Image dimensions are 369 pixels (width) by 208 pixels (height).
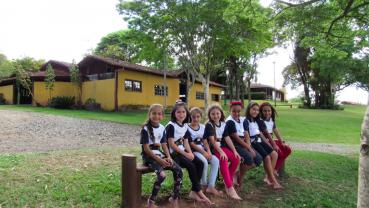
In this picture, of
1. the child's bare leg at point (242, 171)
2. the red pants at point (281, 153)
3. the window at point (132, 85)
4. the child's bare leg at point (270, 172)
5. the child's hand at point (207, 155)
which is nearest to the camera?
the child's hand at point (207, 155)

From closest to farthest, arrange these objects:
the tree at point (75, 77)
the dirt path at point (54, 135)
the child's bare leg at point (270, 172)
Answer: the child's bare leg at point (270, 172)
the dirt path at point (54, 135)
the tree at point (75, 77)

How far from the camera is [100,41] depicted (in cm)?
5494

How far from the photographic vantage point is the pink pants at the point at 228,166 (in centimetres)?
589

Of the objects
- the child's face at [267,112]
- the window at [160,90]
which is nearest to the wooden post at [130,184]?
the child's face at [267,112]

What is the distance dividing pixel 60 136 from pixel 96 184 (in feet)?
30.3

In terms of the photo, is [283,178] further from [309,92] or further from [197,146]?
[309,92]

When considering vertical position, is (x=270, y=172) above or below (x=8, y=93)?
below

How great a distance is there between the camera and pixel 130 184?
5117mm

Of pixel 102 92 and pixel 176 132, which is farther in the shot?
pixel 102 92

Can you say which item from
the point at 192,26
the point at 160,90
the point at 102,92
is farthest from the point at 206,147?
the point at 160,90

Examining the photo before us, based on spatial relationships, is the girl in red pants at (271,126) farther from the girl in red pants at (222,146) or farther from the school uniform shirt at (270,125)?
the girl in red pants at (222,146)

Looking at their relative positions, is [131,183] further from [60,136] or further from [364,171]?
→ [60,136]

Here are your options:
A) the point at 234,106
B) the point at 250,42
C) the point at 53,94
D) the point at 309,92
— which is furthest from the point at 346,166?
the point at 309,92

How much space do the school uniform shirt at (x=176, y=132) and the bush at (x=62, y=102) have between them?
86.1ft
